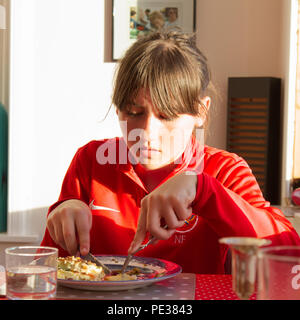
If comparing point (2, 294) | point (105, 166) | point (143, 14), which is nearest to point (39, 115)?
point (143, 14)

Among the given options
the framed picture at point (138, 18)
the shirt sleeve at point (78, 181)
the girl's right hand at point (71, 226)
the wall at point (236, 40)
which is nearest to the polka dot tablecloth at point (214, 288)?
the girl's right hand at point (71, 226)

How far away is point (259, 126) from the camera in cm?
276

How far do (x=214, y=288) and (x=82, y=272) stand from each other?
0.23 m

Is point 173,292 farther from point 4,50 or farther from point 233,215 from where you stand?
point 4,50

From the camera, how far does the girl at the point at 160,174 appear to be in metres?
1.10

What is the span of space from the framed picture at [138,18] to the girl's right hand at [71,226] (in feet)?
6.25

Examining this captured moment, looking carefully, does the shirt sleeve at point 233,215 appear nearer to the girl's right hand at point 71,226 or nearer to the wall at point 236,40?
the girl's right hand at point 71,226

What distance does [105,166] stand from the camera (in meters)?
1.49

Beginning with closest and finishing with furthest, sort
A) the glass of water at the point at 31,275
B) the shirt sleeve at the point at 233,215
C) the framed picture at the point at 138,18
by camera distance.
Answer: the glass of water at the point at 31,275
the shirt sleeve at the point at 233,215
the framed picture at the point at 138,18

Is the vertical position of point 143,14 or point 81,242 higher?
point 143,14

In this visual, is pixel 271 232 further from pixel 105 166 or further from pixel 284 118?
pixel 284 118

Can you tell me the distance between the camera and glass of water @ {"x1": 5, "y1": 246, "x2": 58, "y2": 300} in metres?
0.75

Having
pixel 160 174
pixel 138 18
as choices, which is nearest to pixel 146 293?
pixel 160 174

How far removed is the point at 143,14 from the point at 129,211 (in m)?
1.78
